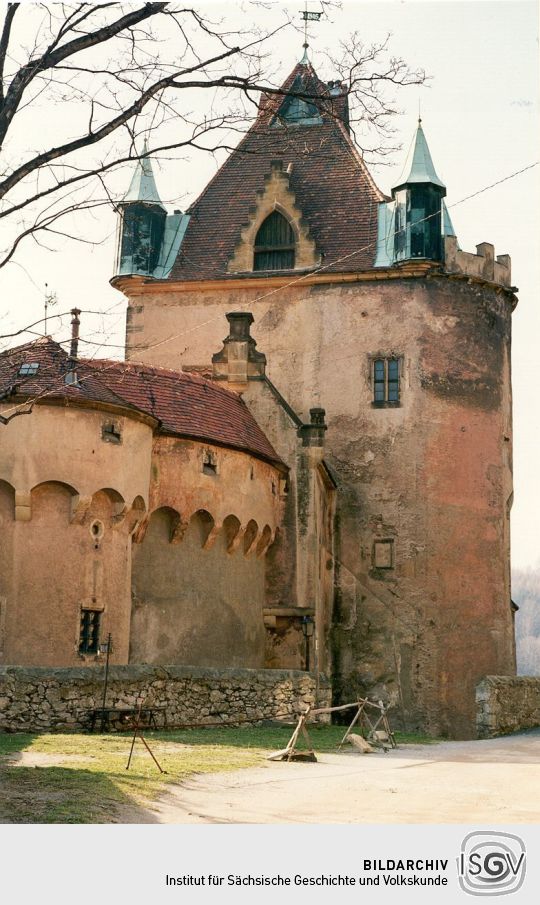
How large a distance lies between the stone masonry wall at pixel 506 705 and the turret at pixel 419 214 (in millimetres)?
12064

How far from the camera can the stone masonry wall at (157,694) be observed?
20.4m

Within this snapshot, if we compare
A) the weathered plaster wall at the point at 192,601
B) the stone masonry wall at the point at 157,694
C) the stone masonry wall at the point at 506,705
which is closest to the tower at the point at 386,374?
the weathered plaster wall at the point at 192,601

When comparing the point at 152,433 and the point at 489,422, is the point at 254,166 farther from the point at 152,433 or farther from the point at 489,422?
the point at 152,433

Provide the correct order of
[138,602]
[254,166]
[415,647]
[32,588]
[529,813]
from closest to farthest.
Answer: [529,813]
[32,588]
[138,602]
[415,647]
[254,166]

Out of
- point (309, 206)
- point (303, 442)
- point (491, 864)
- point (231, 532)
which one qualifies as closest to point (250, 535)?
point (231, 532)

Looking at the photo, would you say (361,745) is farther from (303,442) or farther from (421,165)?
(421,165)

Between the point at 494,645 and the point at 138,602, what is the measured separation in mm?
11780

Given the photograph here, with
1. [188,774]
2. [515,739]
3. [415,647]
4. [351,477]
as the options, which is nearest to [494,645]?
[415,647]

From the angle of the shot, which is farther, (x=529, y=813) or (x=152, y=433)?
(x=152, y=433)

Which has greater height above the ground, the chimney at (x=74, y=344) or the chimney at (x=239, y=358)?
the chimney at (x=239, y=358)

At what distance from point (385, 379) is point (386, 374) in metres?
0.14

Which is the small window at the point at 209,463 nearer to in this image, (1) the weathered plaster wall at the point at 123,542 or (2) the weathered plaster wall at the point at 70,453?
(1) the weathered plaster wall at the point at 123,542

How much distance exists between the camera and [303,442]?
33.2 m

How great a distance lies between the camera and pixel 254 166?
4044cm
